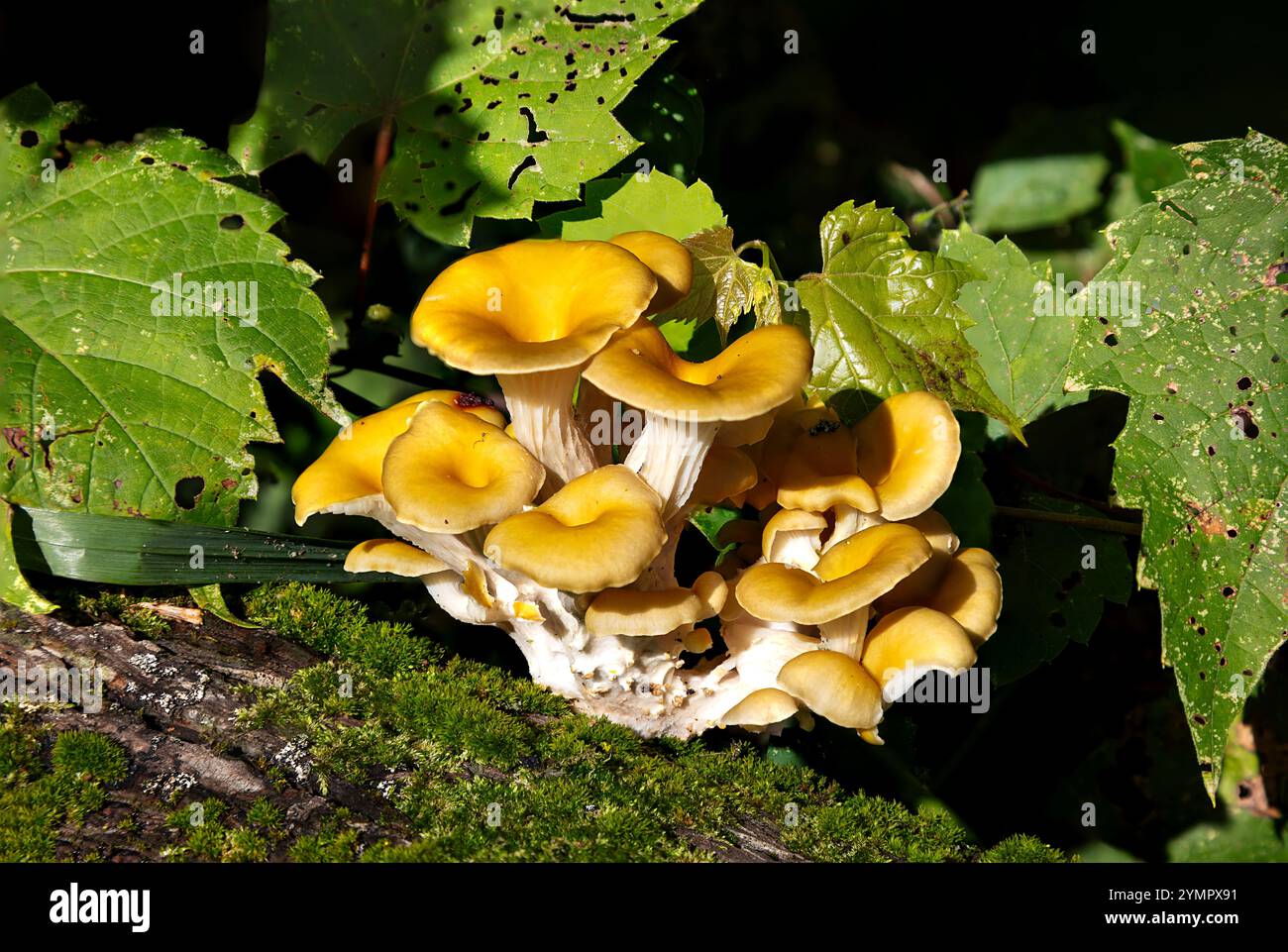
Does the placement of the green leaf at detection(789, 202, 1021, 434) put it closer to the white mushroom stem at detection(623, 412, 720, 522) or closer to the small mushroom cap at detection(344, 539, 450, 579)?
the white mushroom stem at detection(623, 412, 720, 522)

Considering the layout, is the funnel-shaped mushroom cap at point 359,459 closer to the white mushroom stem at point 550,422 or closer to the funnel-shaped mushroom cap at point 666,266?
the white mushroom stem at point 550,422

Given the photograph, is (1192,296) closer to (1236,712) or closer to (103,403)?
(1236,712)

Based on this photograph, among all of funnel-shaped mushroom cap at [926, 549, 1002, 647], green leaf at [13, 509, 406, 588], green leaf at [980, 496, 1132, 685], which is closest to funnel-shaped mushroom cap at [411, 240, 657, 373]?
green leaf at [13, 509, 406, 588]

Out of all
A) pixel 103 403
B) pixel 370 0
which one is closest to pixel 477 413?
pixel 103 403

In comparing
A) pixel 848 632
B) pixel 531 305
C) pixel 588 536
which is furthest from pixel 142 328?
pixel 848 632

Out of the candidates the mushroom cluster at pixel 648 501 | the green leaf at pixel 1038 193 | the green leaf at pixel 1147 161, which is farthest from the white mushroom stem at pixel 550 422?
the green leaf at pixel 1147 161

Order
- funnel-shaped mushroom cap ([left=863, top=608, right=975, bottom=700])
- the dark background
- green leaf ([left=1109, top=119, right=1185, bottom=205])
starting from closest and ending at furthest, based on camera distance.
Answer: funnel-shaped mushroom cap ([left=863, top=608, right=975, bottom=700])
the dark background
green leaf ([left=1109, top=119, right=1185, bottom=205])
